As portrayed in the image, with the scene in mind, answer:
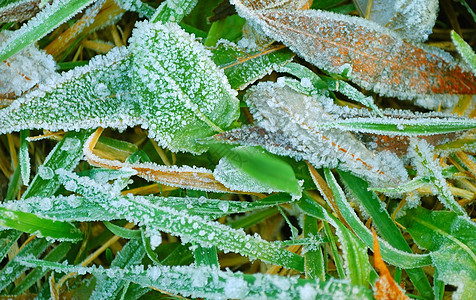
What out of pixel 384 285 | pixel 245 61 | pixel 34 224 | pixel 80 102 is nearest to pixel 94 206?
pixel 34 224

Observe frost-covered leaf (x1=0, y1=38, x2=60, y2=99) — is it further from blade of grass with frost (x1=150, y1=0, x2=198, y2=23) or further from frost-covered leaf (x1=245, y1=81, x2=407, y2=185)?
frost-covered leaf (x1=245, y1=81, x2=407, y2=185)

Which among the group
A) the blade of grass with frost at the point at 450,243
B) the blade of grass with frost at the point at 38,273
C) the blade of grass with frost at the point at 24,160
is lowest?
the blade of grass with frost at the point at 450,243

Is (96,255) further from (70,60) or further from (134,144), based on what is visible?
(70,60)

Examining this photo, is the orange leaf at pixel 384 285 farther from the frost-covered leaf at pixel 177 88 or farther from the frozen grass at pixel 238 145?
the frost-covered leaf at pixel 177 88

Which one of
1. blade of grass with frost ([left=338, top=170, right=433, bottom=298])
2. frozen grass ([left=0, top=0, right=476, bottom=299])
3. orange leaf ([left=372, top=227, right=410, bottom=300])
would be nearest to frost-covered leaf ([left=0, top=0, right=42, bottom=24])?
frozen grass ([left=0, top=0, right=476, bottom=299])

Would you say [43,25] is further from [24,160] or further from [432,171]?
[432,171]

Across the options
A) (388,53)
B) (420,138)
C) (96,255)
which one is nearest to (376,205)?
(420,138)

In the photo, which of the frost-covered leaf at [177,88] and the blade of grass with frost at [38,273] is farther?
the blade of grass with frost at [38,273]

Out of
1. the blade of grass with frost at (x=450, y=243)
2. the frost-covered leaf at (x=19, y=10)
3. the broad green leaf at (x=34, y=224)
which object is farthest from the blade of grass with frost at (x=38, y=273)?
the blade of grass with frost at (x=450, y=243)
